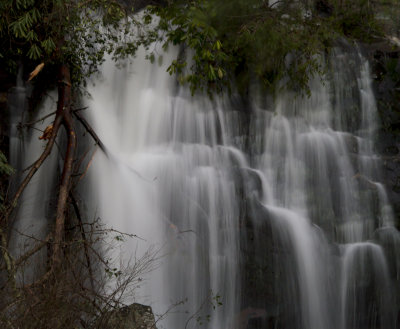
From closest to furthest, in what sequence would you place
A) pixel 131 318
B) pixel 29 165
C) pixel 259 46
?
pixel 131 318 → pixel 29 165 → pixel 259 46

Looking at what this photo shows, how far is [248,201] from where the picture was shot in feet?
23.2

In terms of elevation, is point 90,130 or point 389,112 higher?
point 389,112

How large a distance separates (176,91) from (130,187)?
2.15 metres

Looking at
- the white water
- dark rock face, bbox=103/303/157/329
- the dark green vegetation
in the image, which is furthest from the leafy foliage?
dark rock face, bbox=103/303/157/329

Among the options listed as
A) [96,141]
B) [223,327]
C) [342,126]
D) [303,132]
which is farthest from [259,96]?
[223,327]

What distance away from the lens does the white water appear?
6578 millimetres

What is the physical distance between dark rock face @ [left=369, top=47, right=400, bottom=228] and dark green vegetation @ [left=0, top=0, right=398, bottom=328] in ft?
0.64

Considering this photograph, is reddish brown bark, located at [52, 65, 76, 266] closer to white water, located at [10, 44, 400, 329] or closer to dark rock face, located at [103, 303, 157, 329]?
dark rock face, located at [103, 303, 157, 329]

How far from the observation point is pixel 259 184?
7.45 meters

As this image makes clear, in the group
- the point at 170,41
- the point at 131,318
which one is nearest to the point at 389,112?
the point at 170,41

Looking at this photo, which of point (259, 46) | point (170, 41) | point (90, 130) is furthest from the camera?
point (259, 46)

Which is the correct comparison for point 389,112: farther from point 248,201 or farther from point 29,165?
point 29,165

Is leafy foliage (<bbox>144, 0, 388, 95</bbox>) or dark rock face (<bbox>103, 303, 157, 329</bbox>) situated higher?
leafy foliage (<bbox>144, 0, 388, 95</bbox>)

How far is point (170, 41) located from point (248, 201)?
10.6 feet
